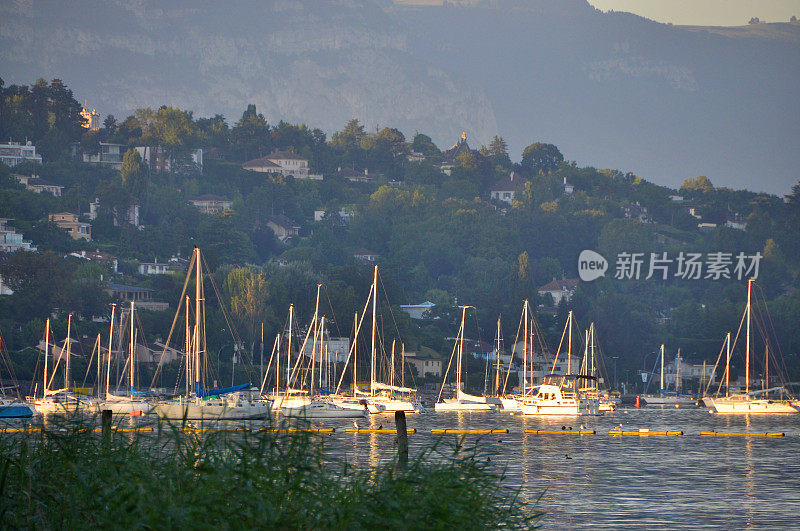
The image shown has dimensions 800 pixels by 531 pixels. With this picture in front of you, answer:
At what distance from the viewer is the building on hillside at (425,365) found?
12825 centimetres

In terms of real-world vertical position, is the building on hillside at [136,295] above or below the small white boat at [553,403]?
above

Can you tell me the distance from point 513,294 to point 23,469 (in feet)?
503

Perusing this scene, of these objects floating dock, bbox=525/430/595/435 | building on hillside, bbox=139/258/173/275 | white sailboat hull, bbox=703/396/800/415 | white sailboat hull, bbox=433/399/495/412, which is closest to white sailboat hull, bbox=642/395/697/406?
white sailboat hull, bbox=703/396/800/415

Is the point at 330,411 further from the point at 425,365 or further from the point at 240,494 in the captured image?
the point at 425,365

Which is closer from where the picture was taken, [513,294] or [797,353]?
[797,353]

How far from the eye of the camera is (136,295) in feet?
496

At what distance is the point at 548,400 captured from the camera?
8062 centimetres

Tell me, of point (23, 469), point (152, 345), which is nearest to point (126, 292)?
point (152, 345)

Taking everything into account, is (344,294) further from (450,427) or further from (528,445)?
(528,445)

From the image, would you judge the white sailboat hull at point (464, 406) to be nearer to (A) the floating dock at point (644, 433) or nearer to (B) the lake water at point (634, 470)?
(B) the lake water at point (634, 470)

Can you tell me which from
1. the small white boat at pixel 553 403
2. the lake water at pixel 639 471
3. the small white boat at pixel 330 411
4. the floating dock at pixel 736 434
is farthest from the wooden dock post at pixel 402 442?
the small white boat at pixel 553 403

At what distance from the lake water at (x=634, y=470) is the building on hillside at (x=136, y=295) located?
73236mm

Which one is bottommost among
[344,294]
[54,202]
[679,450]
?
[679,450]

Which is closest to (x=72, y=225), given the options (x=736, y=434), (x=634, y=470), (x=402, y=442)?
(x=736, y=434)
